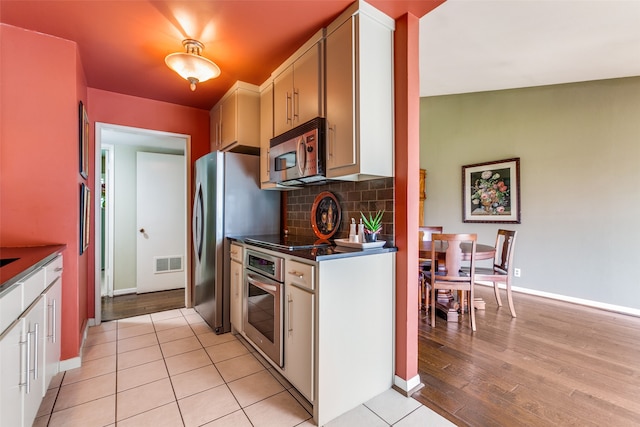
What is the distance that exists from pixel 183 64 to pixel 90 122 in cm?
177

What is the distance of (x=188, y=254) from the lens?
350cm

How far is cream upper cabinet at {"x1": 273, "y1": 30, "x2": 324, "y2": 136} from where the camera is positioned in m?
2.00

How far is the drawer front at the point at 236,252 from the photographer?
2.46 meters

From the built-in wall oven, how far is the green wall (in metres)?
3.85

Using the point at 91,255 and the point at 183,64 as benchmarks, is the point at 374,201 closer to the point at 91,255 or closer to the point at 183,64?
the point at 183,64

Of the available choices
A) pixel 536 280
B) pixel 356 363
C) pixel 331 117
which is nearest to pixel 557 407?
pixel 356 363

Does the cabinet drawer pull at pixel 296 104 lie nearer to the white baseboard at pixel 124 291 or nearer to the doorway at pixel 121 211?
the doorway at pixel 121 211

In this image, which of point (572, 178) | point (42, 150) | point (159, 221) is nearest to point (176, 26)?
point (42, 150)

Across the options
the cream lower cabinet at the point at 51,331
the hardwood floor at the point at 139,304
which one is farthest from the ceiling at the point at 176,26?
the hardwood floor at the point at 139,304

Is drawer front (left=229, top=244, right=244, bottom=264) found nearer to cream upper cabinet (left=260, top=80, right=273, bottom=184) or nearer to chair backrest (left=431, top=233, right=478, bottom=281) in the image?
cream upper cabinet (left=260, top=80, right=273, bottom=184)

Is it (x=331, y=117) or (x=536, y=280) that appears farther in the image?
(x=536, y=280)

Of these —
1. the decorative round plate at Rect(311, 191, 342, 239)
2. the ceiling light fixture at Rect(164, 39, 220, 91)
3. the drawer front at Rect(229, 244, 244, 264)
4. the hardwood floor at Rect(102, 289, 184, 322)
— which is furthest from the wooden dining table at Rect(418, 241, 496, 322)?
the hardwood floor at Rect(102, 289, 184, 322)

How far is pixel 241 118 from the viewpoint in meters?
2.83

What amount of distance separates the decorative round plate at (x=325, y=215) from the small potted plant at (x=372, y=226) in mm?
411
